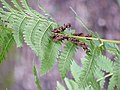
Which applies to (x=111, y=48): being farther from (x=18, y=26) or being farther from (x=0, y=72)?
(x=0, y=72)

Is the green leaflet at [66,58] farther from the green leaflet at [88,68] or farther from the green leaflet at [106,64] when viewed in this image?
the green leaflet at [106,64]

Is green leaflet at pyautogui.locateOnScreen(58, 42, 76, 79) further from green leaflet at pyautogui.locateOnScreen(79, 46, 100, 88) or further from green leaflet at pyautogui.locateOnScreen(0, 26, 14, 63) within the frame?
green leaflet at pyautogui.locateOnScreen(0, 26, 14, 63)

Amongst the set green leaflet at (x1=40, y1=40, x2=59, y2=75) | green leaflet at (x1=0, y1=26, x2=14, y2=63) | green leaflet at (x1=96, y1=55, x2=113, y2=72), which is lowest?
green leaflet at (x1=96, y1=55, x2=113, y2=72)

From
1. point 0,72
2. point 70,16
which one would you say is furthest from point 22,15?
point 0,72

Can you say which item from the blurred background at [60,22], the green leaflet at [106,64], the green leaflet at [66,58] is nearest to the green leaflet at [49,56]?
the green leaflet at [66,58]

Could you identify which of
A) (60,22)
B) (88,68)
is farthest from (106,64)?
(60,22)

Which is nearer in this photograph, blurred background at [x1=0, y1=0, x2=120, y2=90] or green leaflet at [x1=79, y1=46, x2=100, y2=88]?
green leaflet at [x1=79, y1=46, x2=100, y2=88]

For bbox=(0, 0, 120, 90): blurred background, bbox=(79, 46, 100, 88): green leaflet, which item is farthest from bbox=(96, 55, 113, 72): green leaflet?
bbox=(0, 0, 120, 90): blurred background
